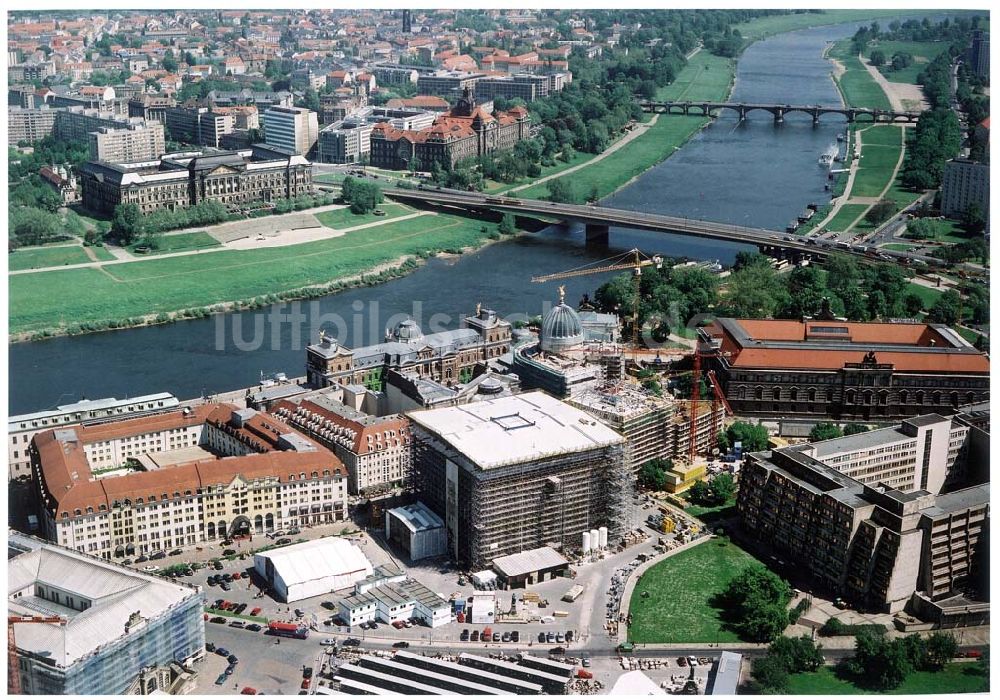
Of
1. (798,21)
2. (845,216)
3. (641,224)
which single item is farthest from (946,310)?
(798,21)

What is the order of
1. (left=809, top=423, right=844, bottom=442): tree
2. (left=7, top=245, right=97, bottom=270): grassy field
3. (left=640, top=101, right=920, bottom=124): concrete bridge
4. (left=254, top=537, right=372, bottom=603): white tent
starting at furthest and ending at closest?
1. (left=640, top=101, right=920, bottom=124): concrete bridge
2. (left=7, top=245, right=97, bottom=270): grassy field
3. (left=809, top=423, right=844, bottom=442): tree
4. (left=254, top=537, right=372, bottom=603): white tent

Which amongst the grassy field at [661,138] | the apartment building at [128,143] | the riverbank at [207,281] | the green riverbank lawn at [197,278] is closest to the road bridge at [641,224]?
the riverbank at [207,281]

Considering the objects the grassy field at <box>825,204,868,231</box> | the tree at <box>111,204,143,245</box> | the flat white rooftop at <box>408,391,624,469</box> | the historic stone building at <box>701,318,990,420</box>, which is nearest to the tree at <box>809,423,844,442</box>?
the historic stone building at <box>701,318,990,420</box>

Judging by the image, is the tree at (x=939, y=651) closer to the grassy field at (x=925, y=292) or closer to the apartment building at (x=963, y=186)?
the grassy field at (x=925, y=292)

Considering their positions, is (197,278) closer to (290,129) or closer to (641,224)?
(641,224)

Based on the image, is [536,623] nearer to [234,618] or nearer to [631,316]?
[234,618]

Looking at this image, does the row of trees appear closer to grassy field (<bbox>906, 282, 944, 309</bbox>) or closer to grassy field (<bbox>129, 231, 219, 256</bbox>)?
grassy field (<bbox>129, 231, 219, 256</bbox>)
